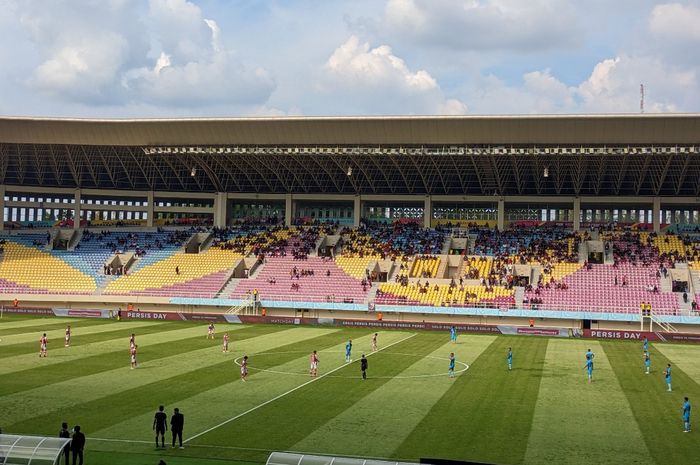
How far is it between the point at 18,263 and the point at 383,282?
37.9 m

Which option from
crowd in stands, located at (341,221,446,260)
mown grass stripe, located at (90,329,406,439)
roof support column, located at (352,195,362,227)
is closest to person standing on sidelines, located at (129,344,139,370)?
mown grass stripe, located at (90,329,406,439)

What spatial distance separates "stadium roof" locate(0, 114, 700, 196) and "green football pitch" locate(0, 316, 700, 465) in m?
23.8

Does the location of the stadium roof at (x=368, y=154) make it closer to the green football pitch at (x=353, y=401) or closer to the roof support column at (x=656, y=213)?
the roof support column at (x=656, y=213)

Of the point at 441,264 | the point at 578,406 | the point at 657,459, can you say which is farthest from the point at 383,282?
the point at 657,459

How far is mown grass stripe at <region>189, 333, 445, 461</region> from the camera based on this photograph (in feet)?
72.7

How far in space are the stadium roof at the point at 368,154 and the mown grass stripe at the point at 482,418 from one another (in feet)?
103

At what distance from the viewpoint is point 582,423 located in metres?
25.0

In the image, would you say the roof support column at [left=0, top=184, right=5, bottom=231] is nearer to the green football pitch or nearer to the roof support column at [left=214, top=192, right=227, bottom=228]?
the roof support column at [left=214, top=192, right=227, bottom=228]

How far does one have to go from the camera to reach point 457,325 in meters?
59.9

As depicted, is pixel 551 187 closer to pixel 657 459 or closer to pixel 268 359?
pixel 268 359

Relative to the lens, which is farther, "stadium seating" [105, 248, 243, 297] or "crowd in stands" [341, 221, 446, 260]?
"crowd in stands" [341, 221, 446, 260]

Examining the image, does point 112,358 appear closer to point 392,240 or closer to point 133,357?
point 133,357

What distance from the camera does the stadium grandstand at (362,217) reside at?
212 feet

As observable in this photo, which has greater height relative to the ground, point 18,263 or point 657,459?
point 18,263
